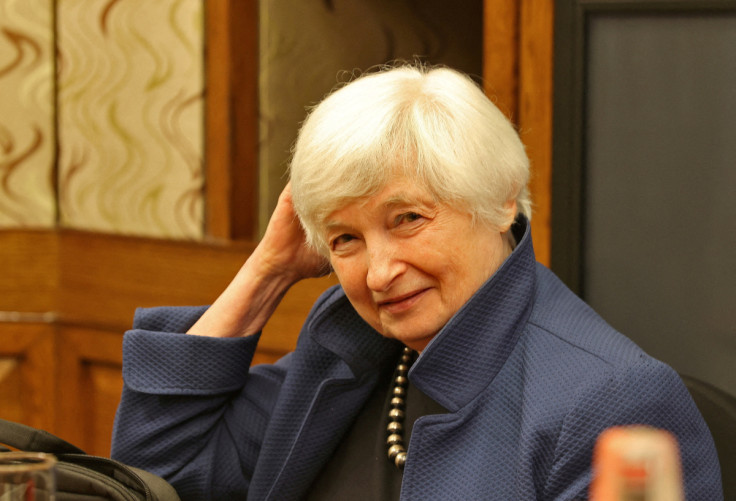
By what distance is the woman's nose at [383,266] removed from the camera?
1.20m

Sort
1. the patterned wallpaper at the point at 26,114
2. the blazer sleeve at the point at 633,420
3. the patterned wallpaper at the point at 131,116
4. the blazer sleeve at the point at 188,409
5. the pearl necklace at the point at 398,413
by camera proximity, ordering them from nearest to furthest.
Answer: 1. the blazer sleeve at the point at 633,420
2. the pearl necklace at the point at 398,413
3. the blazer sleeve at the point at 188,409
4. the patterned wallpaper at the point at 131,116
5. the patterned wallpaper at the point at 26,114

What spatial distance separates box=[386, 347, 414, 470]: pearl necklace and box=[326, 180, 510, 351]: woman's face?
5.7 inches

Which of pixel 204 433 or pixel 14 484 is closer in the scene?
pixel 14 484

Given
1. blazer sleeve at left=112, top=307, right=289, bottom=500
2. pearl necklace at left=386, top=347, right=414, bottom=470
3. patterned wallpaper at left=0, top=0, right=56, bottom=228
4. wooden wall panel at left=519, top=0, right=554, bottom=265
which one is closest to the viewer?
pearl necklace at left=386, top=347, right=414, bottom=470

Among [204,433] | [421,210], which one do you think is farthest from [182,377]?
[421,210]

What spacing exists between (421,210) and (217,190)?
1.43 m

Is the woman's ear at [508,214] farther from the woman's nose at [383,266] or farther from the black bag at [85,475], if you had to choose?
the black bag at [85,475]

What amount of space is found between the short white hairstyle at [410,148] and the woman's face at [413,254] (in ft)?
0.06

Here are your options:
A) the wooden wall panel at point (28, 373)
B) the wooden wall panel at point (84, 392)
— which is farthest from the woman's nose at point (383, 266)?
the wooden wall panel at point (28, 373)

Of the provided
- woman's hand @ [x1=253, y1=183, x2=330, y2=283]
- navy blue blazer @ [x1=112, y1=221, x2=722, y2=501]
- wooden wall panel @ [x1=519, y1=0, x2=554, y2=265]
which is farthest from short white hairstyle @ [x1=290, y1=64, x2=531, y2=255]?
wooden wall panel @ [x1=519, y1=0, x2=554, y2=265]

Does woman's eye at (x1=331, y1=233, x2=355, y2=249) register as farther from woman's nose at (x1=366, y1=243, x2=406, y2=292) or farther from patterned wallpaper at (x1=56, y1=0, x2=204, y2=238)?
patterned wallpaper at (x1=56, y1=0, x2=204, y2=238)

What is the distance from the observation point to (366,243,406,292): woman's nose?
1.20m

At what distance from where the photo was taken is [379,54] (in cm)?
260

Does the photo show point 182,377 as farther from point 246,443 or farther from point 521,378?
point 521,378
